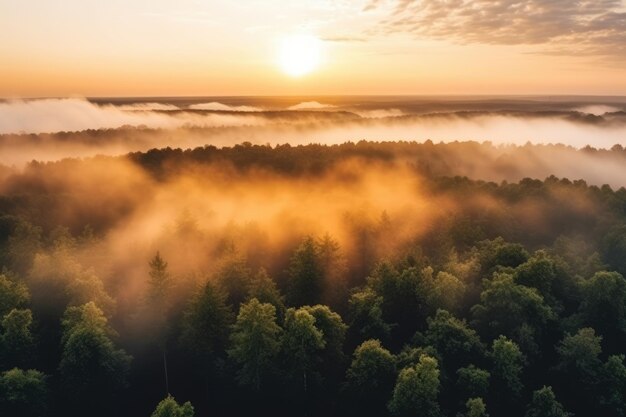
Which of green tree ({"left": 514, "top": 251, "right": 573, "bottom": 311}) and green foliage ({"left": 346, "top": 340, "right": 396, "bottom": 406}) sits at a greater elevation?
green tree ({"left": 514, "top": 251, "right": 573, "bottom": 311})

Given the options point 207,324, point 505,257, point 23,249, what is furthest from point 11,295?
point 505,257

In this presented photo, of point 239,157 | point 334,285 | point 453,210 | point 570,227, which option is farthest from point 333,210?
point 239,157

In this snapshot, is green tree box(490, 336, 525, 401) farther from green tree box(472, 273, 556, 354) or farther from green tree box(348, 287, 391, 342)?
green tree box(348, 287, 391, 342)

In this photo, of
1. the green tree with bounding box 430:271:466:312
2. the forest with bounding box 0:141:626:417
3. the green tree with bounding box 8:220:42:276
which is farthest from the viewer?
the green tree with bounding box 8:220:42:276

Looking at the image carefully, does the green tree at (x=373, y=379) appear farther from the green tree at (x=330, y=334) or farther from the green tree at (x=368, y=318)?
the green tree at (x=368, y=318)

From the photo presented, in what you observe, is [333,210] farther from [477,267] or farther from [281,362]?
[281,362]

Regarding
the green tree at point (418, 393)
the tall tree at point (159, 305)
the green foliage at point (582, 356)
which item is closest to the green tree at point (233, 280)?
the tall tree at point (159, 305)

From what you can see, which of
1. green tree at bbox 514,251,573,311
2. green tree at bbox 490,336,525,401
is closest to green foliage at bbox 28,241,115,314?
green tree at bbox 490,336,525,401
